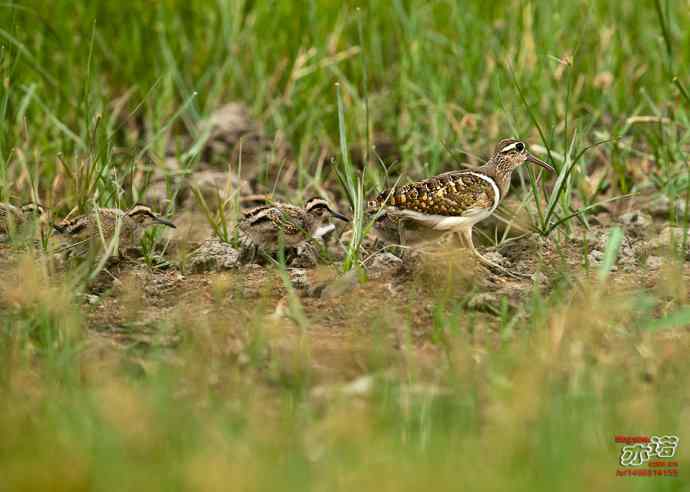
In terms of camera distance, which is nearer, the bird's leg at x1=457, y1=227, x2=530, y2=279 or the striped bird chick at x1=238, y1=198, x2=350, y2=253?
the bird's leg at x1=457, y1=227, x2=530, y2=279

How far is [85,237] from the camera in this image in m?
5.85

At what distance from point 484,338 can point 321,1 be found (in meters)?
5.16

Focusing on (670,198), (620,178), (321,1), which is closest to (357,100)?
(321,1)

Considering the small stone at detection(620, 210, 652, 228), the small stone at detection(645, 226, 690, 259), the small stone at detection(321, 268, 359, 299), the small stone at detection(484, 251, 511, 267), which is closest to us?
the small stone at detection(321, 268, 359, 299)

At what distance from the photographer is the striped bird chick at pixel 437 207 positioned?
5.81 m

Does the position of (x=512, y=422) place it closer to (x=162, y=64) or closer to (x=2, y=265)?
(x=2, y=265)

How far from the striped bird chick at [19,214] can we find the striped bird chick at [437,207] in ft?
6.26

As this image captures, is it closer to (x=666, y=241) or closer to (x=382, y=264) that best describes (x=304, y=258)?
(x=382, y=264)

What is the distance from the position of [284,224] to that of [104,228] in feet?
3.32

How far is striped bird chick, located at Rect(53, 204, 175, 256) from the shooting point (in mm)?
5715

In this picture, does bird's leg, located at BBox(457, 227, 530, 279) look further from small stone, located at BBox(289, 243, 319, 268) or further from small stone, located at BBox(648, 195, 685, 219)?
small stone, located at BBox(648, 195, 685, 219)

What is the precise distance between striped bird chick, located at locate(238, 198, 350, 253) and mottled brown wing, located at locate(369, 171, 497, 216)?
19.8 inches

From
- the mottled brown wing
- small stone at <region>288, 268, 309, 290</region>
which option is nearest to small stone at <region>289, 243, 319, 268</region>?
small stone at <region>288, 268, 309, 290</region>

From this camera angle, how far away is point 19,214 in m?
5.95
